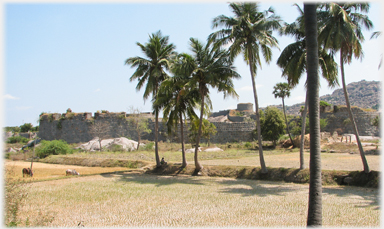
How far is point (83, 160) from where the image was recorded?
23906 millimetres

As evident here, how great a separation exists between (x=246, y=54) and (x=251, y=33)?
157 cm

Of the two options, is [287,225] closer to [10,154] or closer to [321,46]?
[321,46]

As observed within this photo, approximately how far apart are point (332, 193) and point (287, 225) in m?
4.97

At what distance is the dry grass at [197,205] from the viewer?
6.85m

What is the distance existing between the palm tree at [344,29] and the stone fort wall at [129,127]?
2482 centimetres

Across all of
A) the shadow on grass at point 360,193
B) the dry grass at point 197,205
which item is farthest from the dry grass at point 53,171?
the shadow on grass at point 360,193

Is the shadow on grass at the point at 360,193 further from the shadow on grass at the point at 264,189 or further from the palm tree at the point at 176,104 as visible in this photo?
the palm tree at the point at 176,104

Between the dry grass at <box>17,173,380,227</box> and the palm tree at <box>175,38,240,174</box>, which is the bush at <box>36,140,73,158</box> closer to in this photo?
the dry grass at <box>17,173,380,227</box>

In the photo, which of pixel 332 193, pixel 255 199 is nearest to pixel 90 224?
pixel 255 199

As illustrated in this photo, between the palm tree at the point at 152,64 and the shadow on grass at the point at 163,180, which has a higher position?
the palm tree at the point at 152,64

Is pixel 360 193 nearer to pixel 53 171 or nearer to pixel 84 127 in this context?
pixel 53 171

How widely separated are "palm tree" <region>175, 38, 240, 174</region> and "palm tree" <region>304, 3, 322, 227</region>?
1000 centimetres

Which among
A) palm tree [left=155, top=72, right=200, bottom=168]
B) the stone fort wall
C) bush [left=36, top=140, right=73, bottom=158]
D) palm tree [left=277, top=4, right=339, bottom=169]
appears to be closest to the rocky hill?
the stone fort wall

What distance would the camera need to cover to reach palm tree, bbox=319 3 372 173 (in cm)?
1166
